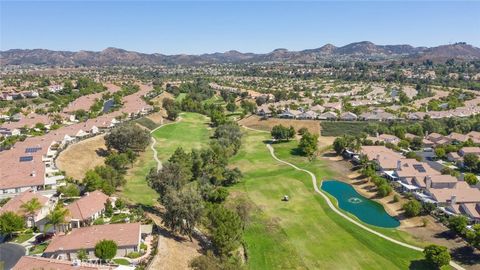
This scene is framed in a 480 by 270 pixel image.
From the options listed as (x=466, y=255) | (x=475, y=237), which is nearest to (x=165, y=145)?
(x=466, y=255)

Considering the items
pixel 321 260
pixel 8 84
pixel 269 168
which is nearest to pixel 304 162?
pixel 269 168

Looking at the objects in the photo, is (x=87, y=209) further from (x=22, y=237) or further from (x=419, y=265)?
(x=419, y=265)

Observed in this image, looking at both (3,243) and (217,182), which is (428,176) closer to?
(217,182)

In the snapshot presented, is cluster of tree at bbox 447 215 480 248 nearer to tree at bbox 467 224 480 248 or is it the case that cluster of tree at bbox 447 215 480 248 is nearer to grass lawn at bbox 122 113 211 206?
tree at bbox 467 224 480 248

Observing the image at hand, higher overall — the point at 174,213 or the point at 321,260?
the point at 174,213

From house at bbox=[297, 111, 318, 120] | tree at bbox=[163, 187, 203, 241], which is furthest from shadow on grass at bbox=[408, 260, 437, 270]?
house at bbox=[297, 111, 318, 120]

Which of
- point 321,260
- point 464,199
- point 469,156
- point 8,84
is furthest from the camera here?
point 8,84
